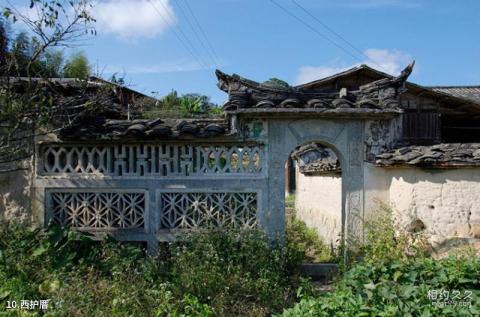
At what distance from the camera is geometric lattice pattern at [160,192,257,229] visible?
7705mm

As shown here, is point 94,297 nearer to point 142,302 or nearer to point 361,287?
point 142,302

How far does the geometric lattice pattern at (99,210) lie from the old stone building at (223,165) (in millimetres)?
17

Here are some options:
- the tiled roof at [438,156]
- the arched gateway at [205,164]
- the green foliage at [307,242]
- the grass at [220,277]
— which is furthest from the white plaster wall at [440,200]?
the green foliage at [307,242]

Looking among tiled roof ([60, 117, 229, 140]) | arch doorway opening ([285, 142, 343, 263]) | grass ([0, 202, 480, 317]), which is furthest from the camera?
arch doorway opening ([285, 142, 343, 263])

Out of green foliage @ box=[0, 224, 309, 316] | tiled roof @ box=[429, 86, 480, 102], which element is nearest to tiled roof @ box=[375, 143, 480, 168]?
green foliage @ box=[0, 224, 309, 316]

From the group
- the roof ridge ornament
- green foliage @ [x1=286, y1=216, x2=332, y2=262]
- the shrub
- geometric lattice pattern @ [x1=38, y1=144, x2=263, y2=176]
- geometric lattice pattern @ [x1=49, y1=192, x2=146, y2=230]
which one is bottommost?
green foliage @ [x1=286, y1=216, x2=332, y2=262]

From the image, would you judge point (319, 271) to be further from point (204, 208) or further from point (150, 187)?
point (150, 187)

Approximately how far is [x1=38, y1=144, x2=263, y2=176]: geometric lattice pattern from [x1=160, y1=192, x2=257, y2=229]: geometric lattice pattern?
0.38 m

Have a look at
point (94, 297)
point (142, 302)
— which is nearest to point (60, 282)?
point (94, 297)

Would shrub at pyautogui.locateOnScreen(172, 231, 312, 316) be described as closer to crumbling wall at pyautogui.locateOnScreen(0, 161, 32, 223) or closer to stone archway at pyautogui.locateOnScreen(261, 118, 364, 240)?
stone archway at pyautogui.locateOnScreen(261, 118, 364, 240)

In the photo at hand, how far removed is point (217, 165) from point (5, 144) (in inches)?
126

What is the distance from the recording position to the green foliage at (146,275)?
5.29 meters

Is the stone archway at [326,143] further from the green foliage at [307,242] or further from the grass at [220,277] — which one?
the green foliage at [307,242]

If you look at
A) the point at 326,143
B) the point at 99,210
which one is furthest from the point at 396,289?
the point at 99,210
